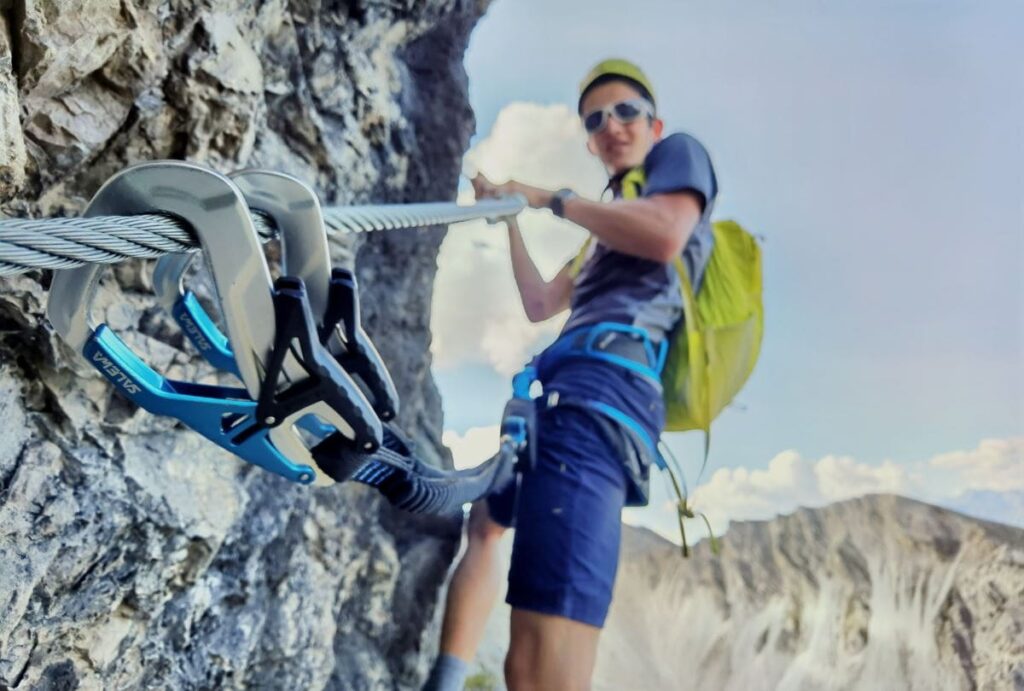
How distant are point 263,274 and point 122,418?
424 millimetres

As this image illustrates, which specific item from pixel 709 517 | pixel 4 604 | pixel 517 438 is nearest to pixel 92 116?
pixel 4 604

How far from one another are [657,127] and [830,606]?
2.94 ft

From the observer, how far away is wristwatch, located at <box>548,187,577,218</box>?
131cm

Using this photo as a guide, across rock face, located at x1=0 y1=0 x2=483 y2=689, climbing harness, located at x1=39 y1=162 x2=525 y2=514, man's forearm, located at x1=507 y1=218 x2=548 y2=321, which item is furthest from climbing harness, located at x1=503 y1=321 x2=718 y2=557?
climbing harness, located at x1=39 y1=162 x2=525 y2=514

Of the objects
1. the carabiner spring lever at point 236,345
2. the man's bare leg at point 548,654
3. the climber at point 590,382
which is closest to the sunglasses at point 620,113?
the climber at point 590,382

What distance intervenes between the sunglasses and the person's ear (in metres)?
0.01

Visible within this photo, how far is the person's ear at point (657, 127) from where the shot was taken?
146 cm

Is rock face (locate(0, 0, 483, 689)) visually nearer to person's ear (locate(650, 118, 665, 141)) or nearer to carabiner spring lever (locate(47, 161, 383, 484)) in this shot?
carabiner spring lever (locate(47, 161, 383, 484))

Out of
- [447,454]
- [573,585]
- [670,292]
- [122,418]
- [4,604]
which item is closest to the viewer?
[4,604]

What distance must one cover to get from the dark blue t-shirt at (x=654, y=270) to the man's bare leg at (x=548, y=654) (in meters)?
0.47

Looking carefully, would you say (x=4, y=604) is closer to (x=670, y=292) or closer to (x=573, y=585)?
(x=573, y=585)

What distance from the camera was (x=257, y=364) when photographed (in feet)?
1.76

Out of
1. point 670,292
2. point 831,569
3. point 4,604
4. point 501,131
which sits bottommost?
point 4,604

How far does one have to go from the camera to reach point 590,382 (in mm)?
1224
